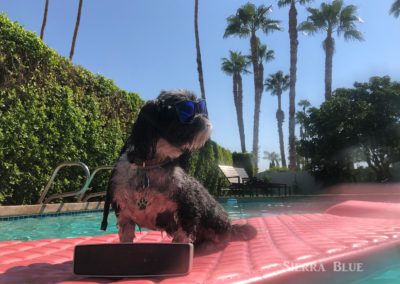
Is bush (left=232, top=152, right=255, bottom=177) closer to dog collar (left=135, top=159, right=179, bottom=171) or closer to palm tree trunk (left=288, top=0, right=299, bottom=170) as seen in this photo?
palm tree trunk (left=288, top=0, right=299, bottom=170)

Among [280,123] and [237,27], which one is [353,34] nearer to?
[237,27]

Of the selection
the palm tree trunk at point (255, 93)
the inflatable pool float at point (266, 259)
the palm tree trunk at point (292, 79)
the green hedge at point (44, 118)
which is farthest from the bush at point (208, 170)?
the palm tree trunk at point (255, 93)

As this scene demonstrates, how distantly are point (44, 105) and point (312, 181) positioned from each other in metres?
23.6

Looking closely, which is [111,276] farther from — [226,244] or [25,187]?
[25,187]

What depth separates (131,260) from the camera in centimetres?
215

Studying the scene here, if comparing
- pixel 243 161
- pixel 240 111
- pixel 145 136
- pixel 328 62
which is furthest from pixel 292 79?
pixel 145 136

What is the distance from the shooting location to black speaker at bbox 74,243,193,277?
2139 mm

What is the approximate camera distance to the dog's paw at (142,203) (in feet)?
8.44

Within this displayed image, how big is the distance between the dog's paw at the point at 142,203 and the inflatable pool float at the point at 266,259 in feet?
1.61

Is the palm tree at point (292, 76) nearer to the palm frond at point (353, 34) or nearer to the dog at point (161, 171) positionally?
the palm frond at point (353, 34)

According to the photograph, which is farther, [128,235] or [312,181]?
[312,181]

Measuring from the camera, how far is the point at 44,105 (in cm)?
884

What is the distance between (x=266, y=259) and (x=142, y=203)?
851mm

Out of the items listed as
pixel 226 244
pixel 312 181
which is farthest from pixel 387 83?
pixel 226 244
